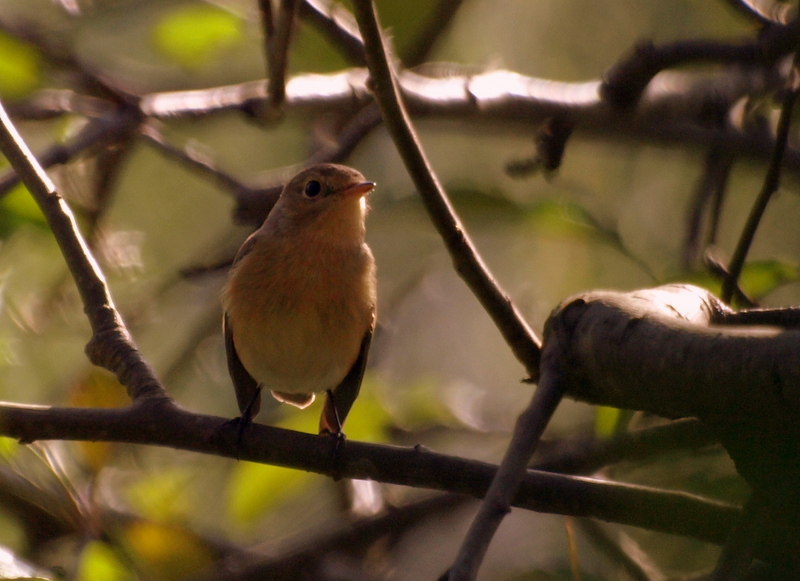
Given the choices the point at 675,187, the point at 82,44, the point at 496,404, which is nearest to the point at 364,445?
the point at 496,404

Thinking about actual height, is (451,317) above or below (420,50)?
below

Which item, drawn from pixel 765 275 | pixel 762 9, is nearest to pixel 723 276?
pixel 765 275

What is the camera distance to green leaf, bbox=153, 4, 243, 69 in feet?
15.9

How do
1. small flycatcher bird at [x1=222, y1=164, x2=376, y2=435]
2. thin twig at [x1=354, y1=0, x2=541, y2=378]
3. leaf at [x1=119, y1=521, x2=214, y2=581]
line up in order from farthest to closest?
small flycatcher bird at [x1=222, y1=164, x2=376, y2=435]
leaf at [x1=119, y1=521, x2=214, y2=581]
thin twig at [x1=354, y1=0, x2=541, y2=378]

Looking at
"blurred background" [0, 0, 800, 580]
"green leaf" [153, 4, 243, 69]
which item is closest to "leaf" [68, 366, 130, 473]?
"blurred background" [0, 0, 800, 580]

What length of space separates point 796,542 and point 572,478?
108cm

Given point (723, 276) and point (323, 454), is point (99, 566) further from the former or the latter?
point (723, 276)

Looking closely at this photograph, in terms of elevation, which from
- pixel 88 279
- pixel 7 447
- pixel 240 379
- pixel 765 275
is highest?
pixel 88 279

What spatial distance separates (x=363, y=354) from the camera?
471 cm

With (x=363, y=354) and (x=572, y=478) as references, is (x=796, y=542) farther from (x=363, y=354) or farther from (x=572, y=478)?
(x=363, y=354)

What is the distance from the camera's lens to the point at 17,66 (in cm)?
467

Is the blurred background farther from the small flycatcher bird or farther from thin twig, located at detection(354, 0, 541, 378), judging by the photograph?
thin twig, located at detection(354, 0, 541, 378)

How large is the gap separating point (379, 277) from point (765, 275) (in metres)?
4.10

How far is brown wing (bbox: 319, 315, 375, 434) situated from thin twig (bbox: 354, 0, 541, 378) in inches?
66.5
